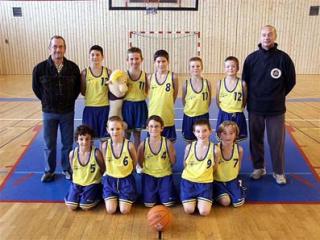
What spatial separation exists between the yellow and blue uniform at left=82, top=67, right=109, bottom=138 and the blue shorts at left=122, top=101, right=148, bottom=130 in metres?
0.24

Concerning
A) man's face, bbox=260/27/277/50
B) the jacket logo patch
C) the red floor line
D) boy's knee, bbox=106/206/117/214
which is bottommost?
the red floor line

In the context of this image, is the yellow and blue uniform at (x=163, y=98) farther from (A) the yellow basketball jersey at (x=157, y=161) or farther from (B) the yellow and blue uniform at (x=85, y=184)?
(B) the yellow and blue uniform at (x=85, y=184)

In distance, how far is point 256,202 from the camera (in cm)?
362

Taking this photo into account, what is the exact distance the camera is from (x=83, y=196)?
3469mm

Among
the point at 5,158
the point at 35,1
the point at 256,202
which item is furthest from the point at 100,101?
the point at 35,1

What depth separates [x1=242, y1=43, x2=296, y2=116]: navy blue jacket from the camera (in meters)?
3.78

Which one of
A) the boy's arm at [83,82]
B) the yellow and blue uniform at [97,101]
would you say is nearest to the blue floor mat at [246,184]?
the yellow and blue uniform at [97,101]

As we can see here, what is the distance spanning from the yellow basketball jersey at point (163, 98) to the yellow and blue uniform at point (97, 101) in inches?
23.3

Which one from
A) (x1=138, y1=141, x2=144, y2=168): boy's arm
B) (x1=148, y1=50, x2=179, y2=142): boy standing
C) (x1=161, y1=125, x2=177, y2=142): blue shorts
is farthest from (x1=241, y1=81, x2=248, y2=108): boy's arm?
(x1=138, y1=141, x2=144, y2=168): boy's arm

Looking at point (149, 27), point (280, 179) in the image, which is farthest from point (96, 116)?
point (149, 27)

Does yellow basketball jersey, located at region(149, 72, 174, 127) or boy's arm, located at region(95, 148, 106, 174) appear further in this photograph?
yellow basketball jersey, located at region(149, 72, 174, 127)

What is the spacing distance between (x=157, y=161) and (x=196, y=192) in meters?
0.54

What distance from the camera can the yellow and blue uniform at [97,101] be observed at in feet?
13.5

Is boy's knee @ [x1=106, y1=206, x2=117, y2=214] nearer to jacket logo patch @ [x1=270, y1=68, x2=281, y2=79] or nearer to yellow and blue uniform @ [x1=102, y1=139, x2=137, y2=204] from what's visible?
yellow and blue uniform @ [x1=102, y1=139, x2=137, y2=204]
